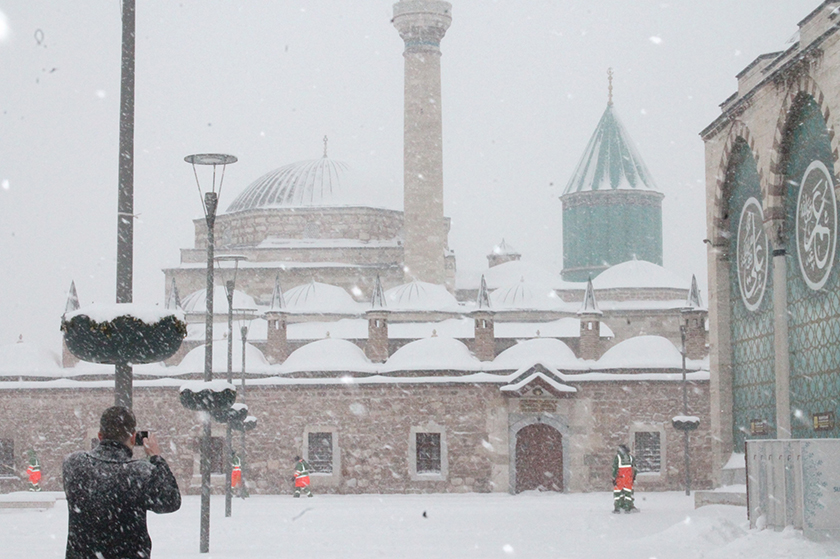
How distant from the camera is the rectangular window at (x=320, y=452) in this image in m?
24.6

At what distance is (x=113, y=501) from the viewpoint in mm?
3998

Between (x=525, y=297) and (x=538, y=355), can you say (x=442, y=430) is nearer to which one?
(x=538, y=355)

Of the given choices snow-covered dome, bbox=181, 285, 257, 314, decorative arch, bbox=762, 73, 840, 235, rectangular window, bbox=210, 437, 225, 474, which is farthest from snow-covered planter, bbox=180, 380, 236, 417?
snow-covered dome, bbox=181, 285, 257, 314

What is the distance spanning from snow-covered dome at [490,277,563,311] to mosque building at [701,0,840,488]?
18145 mm

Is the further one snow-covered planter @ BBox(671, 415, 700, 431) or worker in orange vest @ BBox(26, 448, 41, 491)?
worker in orange vest @ BBox(26, 448, 41, 491)

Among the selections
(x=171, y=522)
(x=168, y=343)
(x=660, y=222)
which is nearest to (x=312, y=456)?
(x=171, y=522)

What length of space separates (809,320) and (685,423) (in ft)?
30.6

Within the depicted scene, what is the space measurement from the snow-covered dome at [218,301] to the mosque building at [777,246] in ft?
67.5

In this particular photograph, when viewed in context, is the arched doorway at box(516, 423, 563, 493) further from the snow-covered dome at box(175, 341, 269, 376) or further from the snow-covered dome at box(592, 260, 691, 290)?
the snow-covered dome at box(592, 260, 691, 290)

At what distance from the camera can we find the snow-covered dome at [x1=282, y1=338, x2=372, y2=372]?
25.2 metres

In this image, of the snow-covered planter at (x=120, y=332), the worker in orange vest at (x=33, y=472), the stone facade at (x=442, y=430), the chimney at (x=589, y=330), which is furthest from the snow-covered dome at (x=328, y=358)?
the snow-covered planter at (x=120, y=332)

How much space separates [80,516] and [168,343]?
7.16 feet

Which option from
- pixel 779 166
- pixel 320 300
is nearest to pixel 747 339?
pixel 779 166

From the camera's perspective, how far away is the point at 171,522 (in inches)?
616
